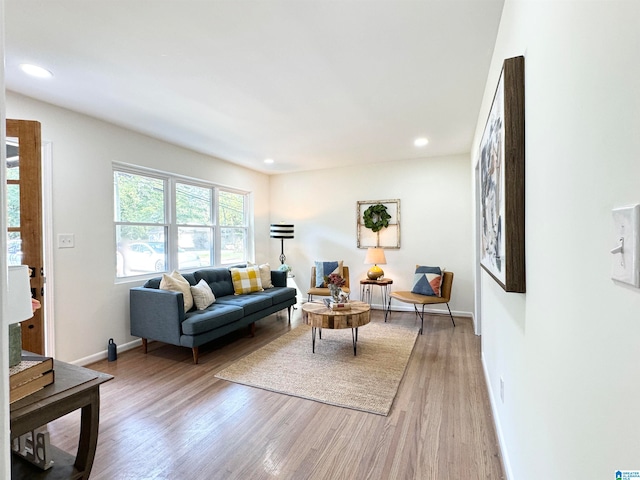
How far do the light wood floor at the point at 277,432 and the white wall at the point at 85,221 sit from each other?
1.72ft

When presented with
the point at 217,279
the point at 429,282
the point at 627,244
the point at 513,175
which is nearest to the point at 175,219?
the point at 217,279

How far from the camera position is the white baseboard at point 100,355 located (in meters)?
3.09

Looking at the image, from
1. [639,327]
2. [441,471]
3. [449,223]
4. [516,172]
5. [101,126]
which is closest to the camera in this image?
[639,327]

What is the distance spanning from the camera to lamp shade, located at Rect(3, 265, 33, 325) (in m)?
1.06

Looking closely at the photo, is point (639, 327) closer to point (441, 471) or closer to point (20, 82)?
point (441, 471)

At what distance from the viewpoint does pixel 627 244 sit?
52 cm

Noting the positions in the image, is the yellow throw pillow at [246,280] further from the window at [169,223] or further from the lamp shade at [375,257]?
the lamp shade at [375,257]

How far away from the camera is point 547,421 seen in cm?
102

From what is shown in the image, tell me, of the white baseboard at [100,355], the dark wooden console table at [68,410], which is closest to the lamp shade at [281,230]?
the white baseboard at [100,355]

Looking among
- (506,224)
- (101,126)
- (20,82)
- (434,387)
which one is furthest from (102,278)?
(506,224)

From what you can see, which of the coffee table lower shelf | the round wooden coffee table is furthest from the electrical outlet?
the round wooden coffee table

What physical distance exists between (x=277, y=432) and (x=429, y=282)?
3.02 m

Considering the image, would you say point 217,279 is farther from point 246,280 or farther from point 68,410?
point 68,410

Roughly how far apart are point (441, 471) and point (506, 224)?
4.42ft
